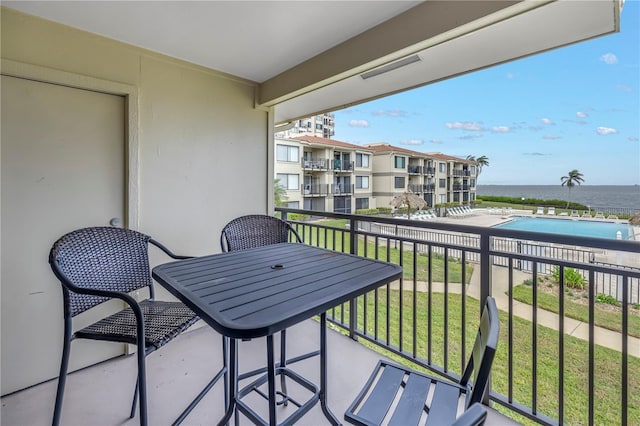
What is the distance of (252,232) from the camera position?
2.35m

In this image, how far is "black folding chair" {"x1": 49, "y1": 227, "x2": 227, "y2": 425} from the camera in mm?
1360

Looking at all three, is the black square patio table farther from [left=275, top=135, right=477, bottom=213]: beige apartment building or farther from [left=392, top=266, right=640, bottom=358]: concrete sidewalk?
[left=275, top=135, right=477, bottom=213]: beige apartment building

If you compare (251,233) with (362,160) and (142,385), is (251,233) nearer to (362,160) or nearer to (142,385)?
(142,385)

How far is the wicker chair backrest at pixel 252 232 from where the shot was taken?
2.20 meters

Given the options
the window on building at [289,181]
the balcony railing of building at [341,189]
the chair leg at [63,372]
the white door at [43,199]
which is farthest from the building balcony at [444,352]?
the balcony railing of building at [341,189]

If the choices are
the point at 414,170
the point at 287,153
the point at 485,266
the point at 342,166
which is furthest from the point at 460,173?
the point at 485,266

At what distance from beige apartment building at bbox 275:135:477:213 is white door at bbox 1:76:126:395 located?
8.86 metres

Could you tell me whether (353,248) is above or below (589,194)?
below

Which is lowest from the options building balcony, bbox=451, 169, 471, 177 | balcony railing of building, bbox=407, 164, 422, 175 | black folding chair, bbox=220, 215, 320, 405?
black folding chair, bbox=220, 215, 320, 405

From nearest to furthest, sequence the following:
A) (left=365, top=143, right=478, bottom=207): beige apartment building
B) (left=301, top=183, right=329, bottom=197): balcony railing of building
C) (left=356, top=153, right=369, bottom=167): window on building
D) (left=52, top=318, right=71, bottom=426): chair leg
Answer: (left=52, top=318, right=71, bottom=426): chair leg
(left=301, top=183, right=329, bottom=197): balcony railing of building
(left=365, top=143, right=478, bottom=207): beige apartment building
(left=356, top=153, right=369, bottom=167): window on building

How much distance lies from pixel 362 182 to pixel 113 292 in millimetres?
13882

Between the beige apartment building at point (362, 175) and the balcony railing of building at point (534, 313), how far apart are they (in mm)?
7566

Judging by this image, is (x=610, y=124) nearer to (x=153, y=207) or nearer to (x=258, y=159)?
(x=258, y=159)

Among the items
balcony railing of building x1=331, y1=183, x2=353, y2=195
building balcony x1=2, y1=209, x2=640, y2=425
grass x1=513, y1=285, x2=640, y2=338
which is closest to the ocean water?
grass x1=513, y1=285, x2=640, y2=338
